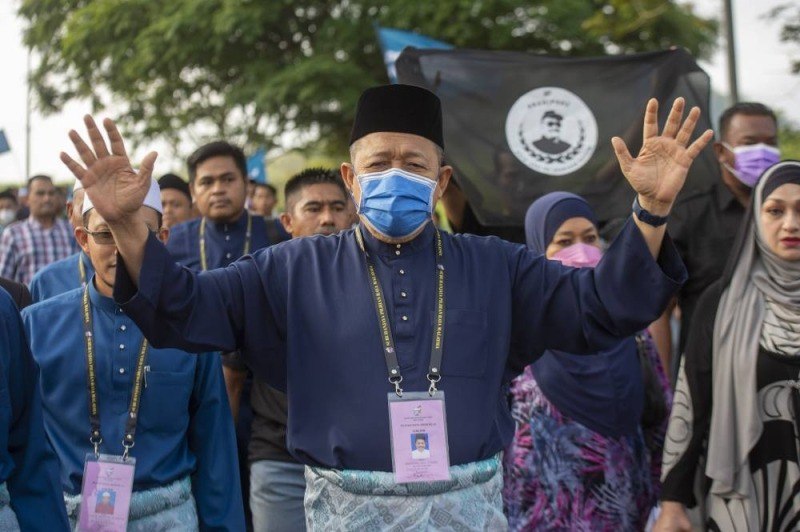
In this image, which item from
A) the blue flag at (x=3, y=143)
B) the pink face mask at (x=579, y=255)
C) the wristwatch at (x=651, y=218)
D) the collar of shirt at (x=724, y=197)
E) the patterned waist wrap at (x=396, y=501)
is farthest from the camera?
the blue flag at (x=3, y=143)

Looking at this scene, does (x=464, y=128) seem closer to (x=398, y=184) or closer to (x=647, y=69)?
(x=647, y=69)

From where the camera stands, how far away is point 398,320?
2.91 metres

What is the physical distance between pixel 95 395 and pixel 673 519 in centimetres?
222

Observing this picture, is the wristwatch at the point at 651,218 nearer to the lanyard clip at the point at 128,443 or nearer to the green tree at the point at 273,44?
the lanyard clip at the point at 128,443

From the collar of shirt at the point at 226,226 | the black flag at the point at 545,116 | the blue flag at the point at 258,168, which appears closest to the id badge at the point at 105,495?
the collar of shirt at the point at 226,226

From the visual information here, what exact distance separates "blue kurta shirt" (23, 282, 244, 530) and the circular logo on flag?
3009mm

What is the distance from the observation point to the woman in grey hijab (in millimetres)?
3920

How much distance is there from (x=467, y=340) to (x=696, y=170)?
3.58m

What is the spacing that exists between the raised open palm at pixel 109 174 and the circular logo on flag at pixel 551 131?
3890 millimetres

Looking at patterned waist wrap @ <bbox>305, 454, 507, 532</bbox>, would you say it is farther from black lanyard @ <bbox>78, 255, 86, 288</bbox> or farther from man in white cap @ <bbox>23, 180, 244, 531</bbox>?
black lanyard @ <bbox>78, 255, 86, 288</bbox>

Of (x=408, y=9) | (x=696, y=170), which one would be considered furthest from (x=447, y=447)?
(x=408, y=9)

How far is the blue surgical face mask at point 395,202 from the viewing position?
2.91m

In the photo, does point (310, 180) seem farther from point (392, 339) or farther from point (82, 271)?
point (392, 339)

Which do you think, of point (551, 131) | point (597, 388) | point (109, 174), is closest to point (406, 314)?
point (109, 174)
